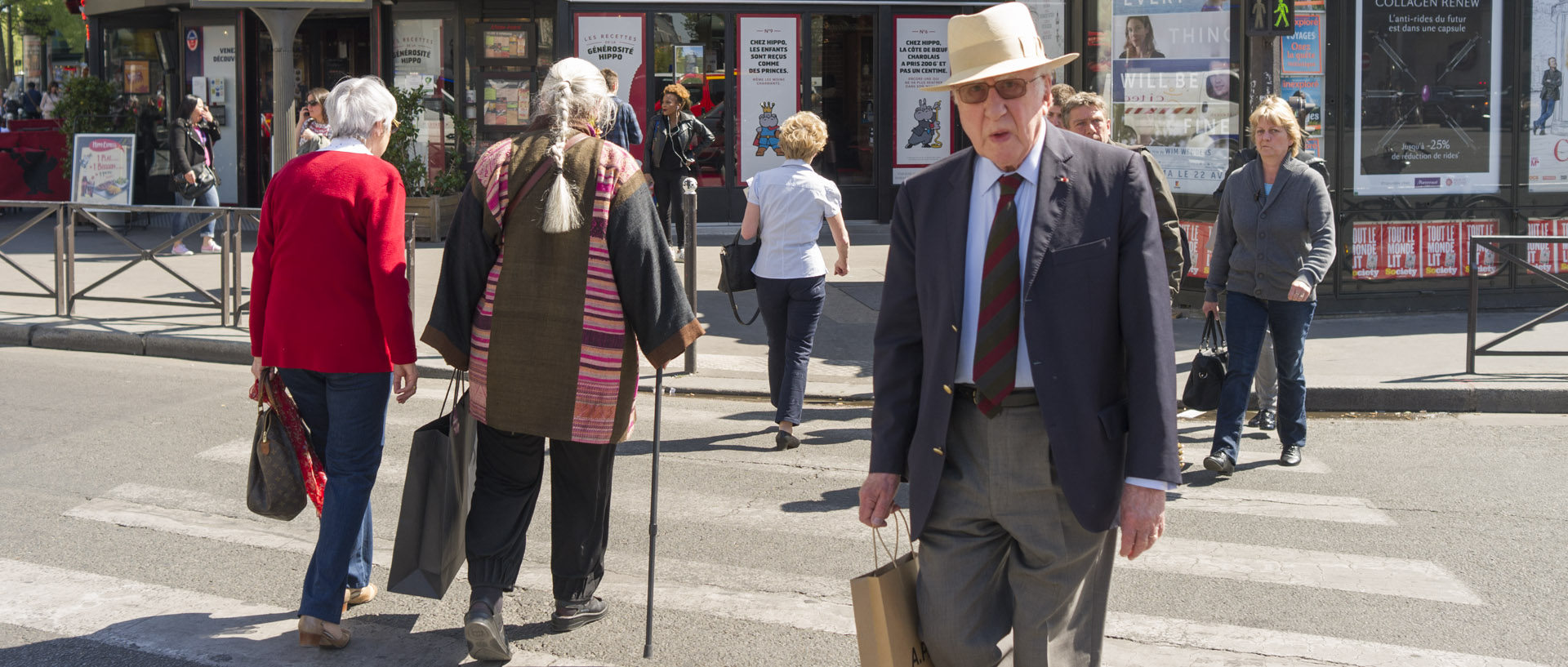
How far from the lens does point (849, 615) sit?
482 centimetres

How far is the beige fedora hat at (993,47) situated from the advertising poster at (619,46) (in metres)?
13.0

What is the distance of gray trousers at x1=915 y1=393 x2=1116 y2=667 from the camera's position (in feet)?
9.82

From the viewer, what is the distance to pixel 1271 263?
6.75 m

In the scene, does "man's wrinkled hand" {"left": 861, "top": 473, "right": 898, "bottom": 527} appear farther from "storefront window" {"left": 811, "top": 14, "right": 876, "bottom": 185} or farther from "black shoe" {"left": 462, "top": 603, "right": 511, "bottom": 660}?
"storefront window" {"left": 811, "top": 14, "right": 876, "bottom": 185}

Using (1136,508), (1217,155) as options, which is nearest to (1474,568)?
(1136,508)

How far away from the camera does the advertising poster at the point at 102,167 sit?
16.1m

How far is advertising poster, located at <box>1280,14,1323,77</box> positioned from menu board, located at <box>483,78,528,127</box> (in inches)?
340

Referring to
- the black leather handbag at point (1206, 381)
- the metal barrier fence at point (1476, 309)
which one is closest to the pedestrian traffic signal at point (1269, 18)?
the metal barrier fence at point (1476, 309)

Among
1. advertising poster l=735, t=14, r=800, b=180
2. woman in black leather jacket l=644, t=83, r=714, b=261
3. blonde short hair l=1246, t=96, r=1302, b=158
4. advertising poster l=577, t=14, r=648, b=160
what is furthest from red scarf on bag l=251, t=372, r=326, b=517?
advertising poster l=735, t=14, r=800, b=180

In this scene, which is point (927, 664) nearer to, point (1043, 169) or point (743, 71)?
point (1043, 169)

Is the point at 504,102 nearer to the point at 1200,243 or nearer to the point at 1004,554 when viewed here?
the point at 1200,243

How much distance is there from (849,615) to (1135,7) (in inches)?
324

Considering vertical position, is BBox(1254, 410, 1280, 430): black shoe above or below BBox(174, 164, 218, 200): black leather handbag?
below

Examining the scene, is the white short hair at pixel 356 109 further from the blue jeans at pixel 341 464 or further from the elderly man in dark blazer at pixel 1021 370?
the elderly man in dark blazer at pixel 1021 370
